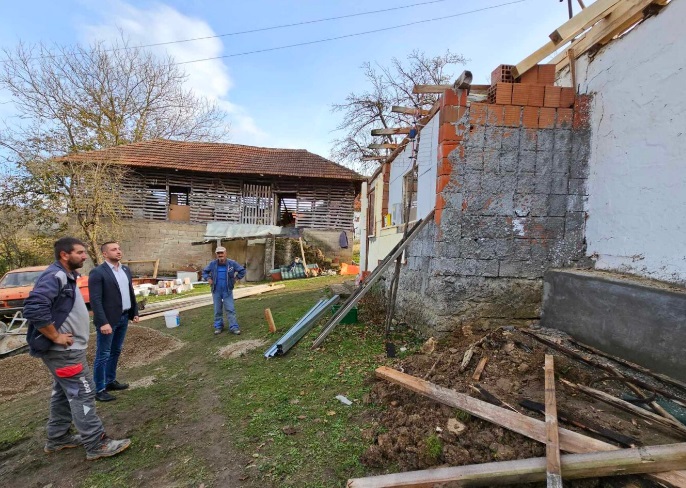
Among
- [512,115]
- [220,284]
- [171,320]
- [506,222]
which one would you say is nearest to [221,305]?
[220,284]

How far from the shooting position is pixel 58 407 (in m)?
3.12

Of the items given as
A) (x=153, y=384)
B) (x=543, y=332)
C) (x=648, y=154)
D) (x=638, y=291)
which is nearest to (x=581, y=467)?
(x=638, y=291)

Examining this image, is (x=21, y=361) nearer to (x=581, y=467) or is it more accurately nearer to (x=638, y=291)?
(x=581, y=467)

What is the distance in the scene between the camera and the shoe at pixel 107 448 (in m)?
2.89

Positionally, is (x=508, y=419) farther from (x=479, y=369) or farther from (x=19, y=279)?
(x=19, y=279)

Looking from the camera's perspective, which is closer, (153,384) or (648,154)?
(648,154)

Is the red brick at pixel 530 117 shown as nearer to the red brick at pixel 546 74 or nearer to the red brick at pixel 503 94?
the red brick at pixel 503 94

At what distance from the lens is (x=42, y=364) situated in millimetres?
5871

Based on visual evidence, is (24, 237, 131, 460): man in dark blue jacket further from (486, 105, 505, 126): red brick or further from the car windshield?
the car windshield

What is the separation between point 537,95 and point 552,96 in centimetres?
17

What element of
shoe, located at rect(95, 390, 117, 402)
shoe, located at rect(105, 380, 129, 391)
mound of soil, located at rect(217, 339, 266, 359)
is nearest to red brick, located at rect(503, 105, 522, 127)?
mound of soil, located at rect(217, 339, 266, 359)

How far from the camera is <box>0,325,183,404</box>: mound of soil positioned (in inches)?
201

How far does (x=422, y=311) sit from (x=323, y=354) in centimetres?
145

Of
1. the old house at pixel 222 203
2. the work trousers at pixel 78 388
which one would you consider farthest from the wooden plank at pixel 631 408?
the old house at pixel 222 203
